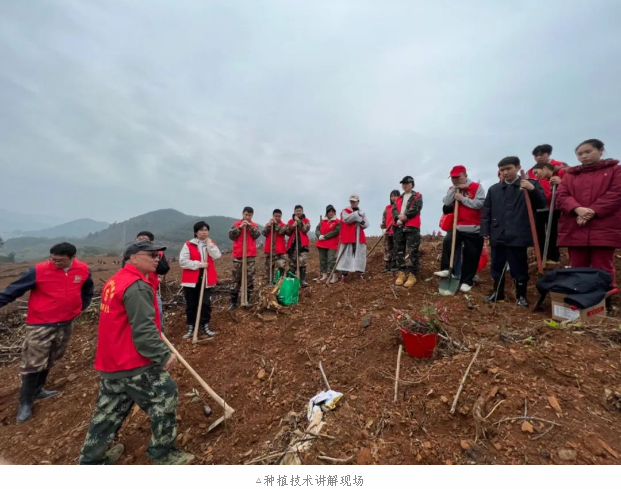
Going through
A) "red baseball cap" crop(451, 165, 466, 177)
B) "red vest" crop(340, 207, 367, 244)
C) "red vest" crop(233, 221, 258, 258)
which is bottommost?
"red vest" crop(233, 221, 258, 258)

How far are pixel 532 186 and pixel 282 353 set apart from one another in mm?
4193

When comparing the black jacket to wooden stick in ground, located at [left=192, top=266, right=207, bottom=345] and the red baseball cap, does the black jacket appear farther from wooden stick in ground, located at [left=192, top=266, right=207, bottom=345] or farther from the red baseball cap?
wooden stick in ground, located at [left=192, top=266, right=207, bottom=345]

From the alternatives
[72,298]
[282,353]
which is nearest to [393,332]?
[282,353]

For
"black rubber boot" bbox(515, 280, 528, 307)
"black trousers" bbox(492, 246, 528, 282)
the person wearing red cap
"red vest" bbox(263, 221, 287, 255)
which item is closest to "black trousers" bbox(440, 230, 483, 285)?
the person wearing red cap

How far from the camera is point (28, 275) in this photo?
3.54m

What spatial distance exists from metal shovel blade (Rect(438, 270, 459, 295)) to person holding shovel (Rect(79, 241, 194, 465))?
416cm

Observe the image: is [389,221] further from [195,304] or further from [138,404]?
[138,404]

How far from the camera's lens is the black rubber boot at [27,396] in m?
3.63

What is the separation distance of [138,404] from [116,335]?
632 millimetres

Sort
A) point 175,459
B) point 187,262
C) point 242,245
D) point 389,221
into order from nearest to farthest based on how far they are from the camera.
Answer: point 175,459
point 187,262
point 242,245
point 389,221

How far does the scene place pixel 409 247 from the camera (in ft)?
18.4

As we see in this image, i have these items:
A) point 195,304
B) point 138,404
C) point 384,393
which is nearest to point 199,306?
point 195,304

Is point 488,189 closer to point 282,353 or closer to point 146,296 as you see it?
point 282,353

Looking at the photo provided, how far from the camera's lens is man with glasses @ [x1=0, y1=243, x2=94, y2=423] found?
360 centimetres
